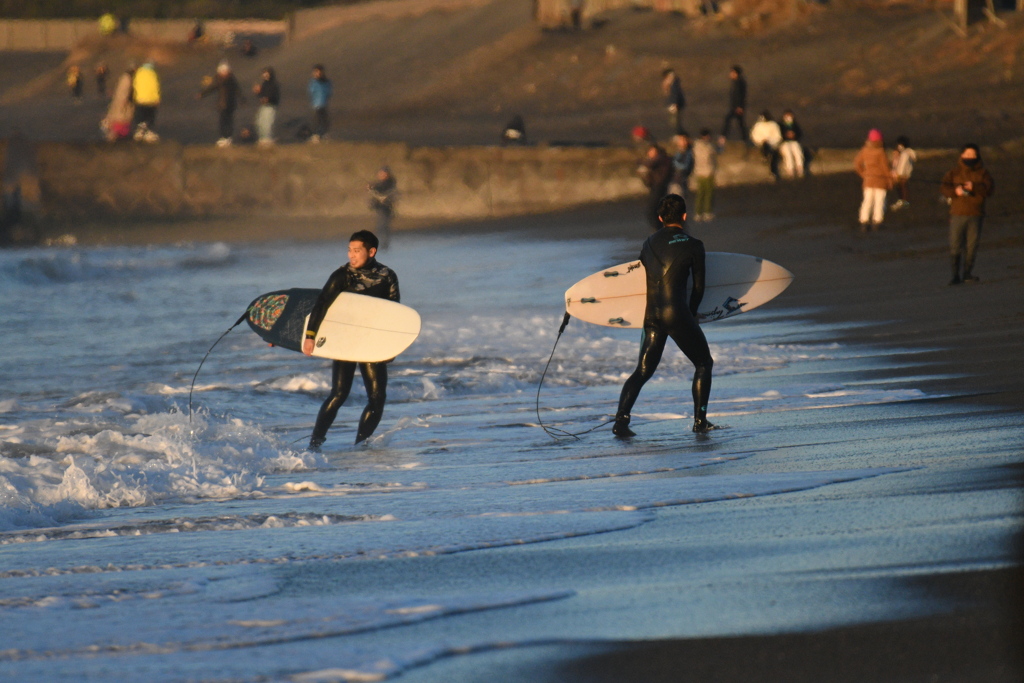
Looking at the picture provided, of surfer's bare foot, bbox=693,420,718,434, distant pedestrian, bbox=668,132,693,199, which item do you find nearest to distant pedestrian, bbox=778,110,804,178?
distant pedestrian, bbox=668,132,693,199

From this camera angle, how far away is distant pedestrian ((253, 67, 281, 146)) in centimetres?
2931

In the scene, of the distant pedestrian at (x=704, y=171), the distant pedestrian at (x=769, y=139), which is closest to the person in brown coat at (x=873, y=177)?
the distant pedestrian at (x=704, y=171)

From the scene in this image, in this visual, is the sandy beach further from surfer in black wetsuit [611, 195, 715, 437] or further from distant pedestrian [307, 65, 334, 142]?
distant pedestrian [307, 65, 334, 142]

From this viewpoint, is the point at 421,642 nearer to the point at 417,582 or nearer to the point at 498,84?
the point at 417,582

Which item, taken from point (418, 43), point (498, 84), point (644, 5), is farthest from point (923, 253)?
point (418, 43)

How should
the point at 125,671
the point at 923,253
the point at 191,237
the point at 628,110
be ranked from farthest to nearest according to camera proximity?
the point at 628,110 < the point at 191,237 < the point at 923,253 < the point at 125,671

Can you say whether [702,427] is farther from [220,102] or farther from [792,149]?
[220,102]

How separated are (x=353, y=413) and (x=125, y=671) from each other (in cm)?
696

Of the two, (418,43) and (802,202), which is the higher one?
(418,43)

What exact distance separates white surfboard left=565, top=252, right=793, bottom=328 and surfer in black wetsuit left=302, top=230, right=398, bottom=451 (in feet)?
4.79

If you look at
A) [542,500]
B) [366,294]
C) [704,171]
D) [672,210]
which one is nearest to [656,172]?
[704,171]

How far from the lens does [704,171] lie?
23.8 metres

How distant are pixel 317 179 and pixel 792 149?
11.4 meters

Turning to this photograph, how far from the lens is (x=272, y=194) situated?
3212 cm
